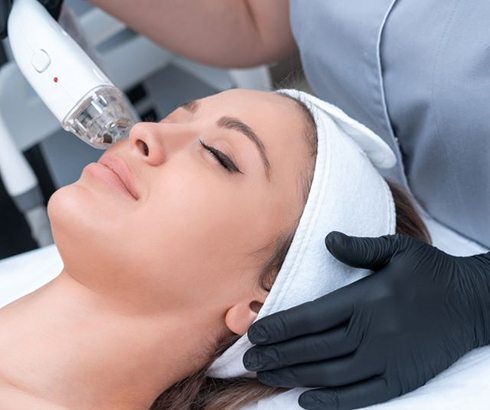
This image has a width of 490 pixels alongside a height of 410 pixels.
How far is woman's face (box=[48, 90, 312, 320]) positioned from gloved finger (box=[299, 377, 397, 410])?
0.20 meters

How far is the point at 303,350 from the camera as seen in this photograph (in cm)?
113

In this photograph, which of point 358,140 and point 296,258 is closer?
point 296,258

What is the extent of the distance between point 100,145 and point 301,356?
0.50 meters

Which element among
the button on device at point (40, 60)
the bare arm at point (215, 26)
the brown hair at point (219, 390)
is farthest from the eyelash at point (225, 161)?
the bare arm at point (215, 26)

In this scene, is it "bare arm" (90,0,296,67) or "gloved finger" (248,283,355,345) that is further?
"bare arm" (90,0,296,67)

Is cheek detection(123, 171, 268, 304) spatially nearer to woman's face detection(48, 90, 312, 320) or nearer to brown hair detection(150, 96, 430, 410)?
woman's face detection(48, 90, 312, 320)

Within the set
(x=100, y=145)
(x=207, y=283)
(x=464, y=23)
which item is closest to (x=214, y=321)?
(x=207, y=283)

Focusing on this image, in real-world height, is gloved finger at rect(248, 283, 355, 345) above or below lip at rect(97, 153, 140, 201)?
below

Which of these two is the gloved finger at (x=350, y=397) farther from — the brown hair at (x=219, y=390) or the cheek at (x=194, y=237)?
the cheek at (x=194, y=237)

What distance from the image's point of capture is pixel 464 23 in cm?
121

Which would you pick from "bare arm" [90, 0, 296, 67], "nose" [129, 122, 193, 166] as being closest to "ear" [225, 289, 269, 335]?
"nose" [129, 122, 193, 166]

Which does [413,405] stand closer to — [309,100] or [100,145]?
[309,100]

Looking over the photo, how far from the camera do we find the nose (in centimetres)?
114

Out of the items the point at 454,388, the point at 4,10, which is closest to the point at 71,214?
the point at 4,10
